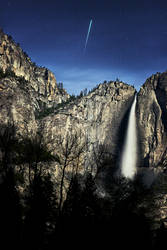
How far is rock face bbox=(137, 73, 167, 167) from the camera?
123 meters

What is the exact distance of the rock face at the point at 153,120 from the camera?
12344cm

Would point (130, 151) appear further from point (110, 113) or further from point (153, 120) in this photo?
point (110, 113)

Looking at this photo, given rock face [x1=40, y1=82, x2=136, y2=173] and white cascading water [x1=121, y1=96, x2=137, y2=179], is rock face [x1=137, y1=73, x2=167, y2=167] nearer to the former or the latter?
white cascading water [x1=121, y1=96, x2=137, y2=179]

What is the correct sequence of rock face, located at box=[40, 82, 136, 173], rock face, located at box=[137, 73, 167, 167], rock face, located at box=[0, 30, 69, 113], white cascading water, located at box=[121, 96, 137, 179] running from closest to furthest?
rock face, located at box=[40, 82, 136, 173] < white cascading water, located at box=[121, 96, 137, 179] < rock face, located at box=[137, 73, 167, 167] < rock face, located at box=[0, 30, 69, 113]

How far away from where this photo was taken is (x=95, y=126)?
12650 centimetres

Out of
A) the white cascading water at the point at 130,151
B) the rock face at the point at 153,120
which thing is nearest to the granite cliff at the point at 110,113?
the rock face at the point at 153,120

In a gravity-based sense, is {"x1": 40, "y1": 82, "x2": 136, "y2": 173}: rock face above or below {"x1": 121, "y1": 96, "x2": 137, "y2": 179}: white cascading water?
above

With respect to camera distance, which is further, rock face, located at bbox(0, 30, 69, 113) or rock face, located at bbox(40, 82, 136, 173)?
rock face, located at bbox(0, 30, 69, 113)

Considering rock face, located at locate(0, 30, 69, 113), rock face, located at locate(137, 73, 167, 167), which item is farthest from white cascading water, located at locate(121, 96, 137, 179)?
rock face, located at locate(0, 30, 69, 113)

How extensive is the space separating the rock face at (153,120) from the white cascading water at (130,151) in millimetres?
4149

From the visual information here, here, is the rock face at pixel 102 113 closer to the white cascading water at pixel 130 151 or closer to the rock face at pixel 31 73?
the white cascading water at pixel 130 151

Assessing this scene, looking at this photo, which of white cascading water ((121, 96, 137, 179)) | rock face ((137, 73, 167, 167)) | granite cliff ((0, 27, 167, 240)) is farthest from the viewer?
rock face ((137, 73, 167, 167))

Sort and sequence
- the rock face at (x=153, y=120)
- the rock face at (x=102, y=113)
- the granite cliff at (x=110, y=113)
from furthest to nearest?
1. the rock face at (x=153, y=120)
2. the rock face at (x=102, y=113)
3. the granite cliff at (x=110, y=113)

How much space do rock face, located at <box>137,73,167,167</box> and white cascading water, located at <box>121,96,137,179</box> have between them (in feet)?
13.6
